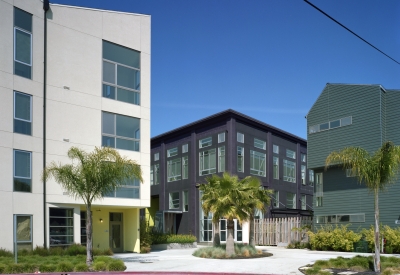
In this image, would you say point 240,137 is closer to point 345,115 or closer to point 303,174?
point 345,115

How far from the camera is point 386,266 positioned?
1753 centimetres

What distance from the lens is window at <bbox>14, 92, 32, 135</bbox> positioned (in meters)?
24.5

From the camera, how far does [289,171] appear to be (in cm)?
4850

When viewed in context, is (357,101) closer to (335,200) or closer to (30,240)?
(335,200)

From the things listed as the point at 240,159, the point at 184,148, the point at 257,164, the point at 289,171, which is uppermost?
the point at 184,148

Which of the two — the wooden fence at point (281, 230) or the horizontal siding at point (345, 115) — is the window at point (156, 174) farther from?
the horizontal siding at point (345, 115)

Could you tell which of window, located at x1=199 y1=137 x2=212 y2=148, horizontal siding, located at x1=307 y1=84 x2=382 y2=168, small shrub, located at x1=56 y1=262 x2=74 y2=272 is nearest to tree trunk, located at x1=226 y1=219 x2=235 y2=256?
small shrub, located at x1=56 y1=262 x2=74 y2=272

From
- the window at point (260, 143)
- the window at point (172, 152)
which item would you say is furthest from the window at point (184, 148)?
the window at point (260, 143)

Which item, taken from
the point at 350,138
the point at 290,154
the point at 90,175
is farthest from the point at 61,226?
the point at 290,154

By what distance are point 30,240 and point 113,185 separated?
691cm

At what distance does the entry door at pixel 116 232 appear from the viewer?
105 ft

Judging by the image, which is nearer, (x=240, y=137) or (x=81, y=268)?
(x=81, y=268)

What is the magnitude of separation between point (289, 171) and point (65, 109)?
2804cm

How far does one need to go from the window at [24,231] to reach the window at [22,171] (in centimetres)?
151
